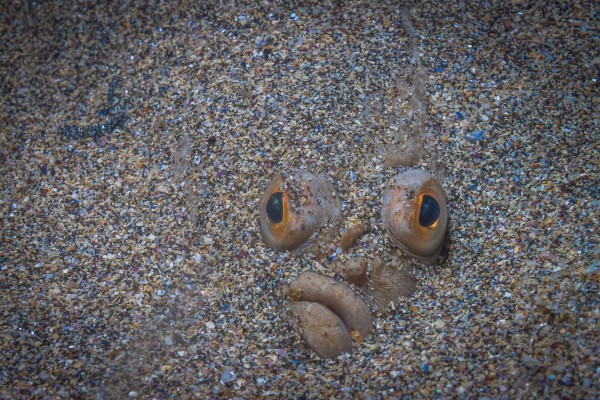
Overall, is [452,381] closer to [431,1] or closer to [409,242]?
[409,242]

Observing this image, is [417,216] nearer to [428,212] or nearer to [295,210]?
[428,212]

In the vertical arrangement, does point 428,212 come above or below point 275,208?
below

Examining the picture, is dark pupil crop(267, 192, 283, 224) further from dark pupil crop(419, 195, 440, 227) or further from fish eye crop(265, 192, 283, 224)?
dark pupil crop(419, 195, 440, 227)

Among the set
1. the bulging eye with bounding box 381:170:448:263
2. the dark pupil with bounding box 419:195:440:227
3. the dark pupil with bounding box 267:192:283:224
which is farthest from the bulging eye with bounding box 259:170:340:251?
the dark pupil with bounding box 419:195:440:227

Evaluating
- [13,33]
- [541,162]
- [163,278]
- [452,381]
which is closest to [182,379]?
[163,278]

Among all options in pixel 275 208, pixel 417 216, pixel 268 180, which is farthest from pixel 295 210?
pixel 417 216

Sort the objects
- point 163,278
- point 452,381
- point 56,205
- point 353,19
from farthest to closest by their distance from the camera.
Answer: point 353,19 < point 56,205 < point 163,278 < point 452,381
